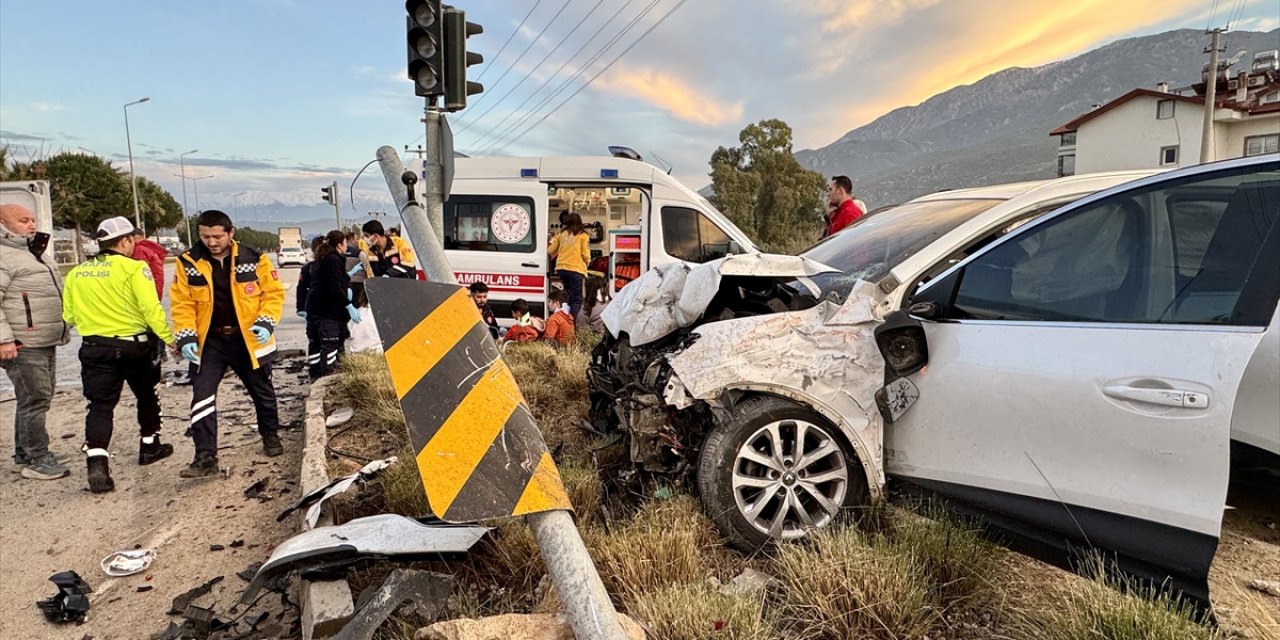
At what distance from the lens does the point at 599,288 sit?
10.7 m

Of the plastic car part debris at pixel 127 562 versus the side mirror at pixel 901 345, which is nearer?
the side mirror at pixel 901 345

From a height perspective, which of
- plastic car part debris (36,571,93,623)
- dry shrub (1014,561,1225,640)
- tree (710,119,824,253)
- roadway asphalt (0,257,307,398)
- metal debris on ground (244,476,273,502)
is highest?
tree (710,119,824,253)

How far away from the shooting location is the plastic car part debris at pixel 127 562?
3361 mm

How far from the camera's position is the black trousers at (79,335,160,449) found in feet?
14.6

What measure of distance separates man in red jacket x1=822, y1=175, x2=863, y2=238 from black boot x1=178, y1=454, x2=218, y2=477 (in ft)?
19.5

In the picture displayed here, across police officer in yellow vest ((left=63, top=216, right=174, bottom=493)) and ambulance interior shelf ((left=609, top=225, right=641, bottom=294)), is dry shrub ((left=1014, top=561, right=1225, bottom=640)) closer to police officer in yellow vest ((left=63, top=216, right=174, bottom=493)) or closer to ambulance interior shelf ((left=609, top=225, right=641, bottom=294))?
police officer in yellow vest ((left=63, top=216, right=174, bottom=493))

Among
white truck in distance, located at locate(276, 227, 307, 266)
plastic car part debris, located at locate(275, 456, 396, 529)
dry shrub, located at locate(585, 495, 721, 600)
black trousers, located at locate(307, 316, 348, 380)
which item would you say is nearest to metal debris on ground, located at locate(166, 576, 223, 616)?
plastic car part debris, located at locate(275, 456, 396, 529)

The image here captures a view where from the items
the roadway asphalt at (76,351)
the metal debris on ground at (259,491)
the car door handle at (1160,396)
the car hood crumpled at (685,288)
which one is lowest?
the metal debris on ground at (259,491)

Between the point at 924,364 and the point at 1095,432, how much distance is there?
2.11 ft

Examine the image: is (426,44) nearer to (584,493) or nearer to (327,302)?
(584,493)

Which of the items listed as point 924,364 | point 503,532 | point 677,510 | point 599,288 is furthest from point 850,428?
point 599,288

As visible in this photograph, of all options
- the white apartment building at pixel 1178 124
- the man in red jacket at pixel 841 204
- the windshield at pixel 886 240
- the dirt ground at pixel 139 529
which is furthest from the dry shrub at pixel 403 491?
the white apartment building at pixel 1178 124

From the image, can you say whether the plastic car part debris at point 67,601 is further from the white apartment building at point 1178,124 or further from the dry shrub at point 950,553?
the white apartment building at point 1178,124

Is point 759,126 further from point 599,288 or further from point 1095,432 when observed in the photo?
point 1095,432
